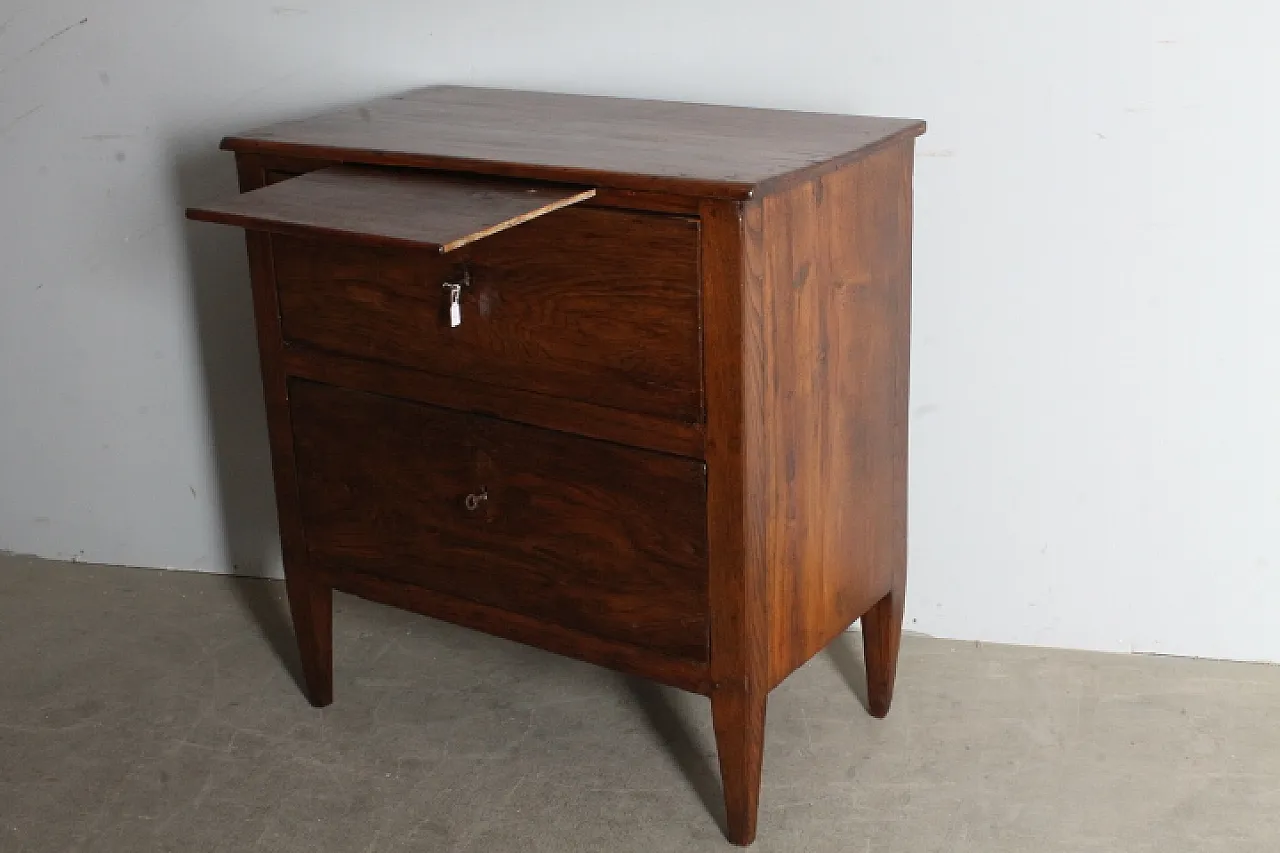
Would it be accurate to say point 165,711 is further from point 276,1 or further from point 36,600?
point 276,1

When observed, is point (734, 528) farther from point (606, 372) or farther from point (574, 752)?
point (574, 752)

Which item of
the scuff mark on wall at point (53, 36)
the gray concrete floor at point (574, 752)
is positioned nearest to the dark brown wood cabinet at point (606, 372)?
the gray concrete floor at point (574, 752)

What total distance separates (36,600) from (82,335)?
472mm

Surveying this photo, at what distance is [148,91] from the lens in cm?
260

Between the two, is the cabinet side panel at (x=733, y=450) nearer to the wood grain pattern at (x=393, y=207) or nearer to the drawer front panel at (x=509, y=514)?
the drawer front panel at (x=509, y=514)

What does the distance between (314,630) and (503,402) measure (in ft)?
1.93

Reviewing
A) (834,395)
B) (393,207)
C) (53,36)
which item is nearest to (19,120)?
(53,36)

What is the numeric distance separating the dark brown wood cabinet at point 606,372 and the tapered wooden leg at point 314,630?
0.09 m

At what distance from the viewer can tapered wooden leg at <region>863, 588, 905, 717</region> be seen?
7.31 feet

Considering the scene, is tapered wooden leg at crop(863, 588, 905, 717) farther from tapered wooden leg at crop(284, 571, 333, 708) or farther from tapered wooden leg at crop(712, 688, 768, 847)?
tapered wooden leg at crop(284, 571, 333, 708)

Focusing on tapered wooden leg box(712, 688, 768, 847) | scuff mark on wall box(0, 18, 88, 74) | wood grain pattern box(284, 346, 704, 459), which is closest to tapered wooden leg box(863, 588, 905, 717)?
tapered wooden leg box(712, 688, 768, 847)

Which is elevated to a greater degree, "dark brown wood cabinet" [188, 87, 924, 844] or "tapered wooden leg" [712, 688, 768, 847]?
"dark brown wood cabinet" [188, 87, 924, 844]

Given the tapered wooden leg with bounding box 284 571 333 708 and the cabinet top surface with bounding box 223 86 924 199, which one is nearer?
the cabinet top surface with bounding box 223 86 924 199

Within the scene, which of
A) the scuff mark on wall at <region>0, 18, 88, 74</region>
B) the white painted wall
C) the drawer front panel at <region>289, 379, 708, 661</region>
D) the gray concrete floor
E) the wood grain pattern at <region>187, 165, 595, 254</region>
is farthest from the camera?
Result: the scuff mark on wall at <region>0, 18, 88, 74</region>
